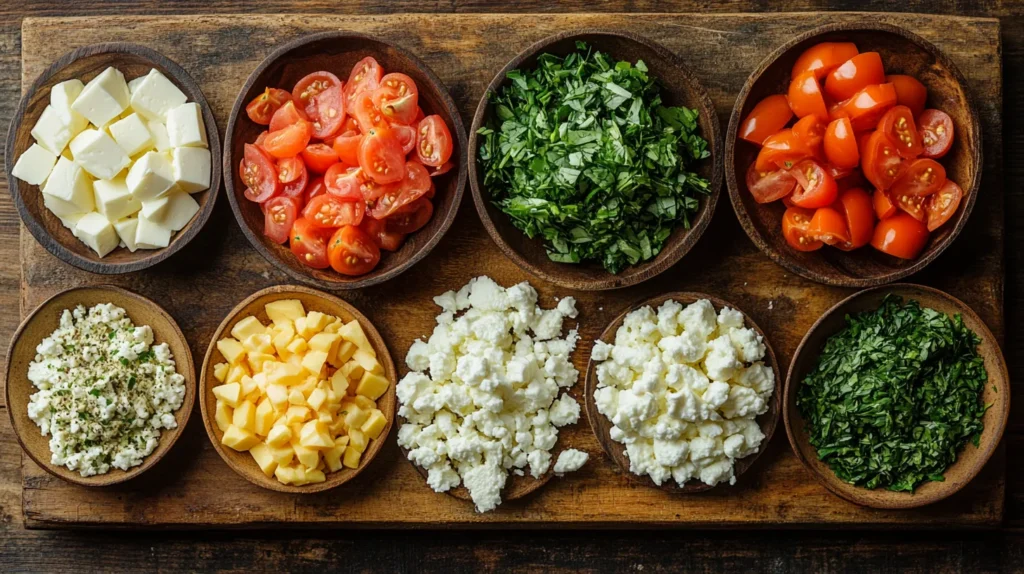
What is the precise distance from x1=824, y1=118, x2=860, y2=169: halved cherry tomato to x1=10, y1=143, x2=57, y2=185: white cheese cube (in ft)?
9.23

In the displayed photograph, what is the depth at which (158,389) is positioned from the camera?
307 centimetres

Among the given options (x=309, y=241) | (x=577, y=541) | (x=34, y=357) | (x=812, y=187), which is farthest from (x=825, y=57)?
(x=34, y=357)

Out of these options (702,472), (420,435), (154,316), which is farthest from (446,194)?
(702,472)

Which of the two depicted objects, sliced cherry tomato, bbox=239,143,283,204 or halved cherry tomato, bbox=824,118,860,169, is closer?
halved cherry tomato, bbox=824,118,860,169

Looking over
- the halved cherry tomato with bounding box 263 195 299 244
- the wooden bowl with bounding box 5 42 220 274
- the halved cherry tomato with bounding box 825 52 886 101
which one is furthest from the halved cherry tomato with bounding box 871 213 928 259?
the wooden bowl with bounding box 5 42 220 274

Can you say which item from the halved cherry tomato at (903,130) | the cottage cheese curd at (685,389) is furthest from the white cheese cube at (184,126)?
the halved cherry tomato at (903,130)

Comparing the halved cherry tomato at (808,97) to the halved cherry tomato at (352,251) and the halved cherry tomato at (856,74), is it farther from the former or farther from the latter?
the halved cherry tomato at (352,251)

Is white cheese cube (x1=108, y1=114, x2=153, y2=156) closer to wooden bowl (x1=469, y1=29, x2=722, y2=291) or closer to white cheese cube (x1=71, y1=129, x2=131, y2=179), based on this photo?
white cheese cube (x1=71, y1=129, x2=131, y2=179)

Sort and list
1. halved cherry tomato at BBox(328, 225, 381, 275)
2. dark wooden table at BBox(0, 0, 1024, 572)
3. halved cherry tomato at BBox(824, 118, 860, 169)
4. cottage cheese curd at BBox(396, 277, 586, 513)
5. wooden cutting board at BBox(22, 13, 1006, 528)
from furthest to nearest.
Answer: dark wooden table at BBox(0, 0, 1024, 572), wooden cutting board at BBox(22, 13, 1006, 528), cottage cheese curd at BBox(396, 277, 586, 513), halved cherry tomato at BBox(328, 225, 381, 275), halved cherry tomato at BBox(824, 118, 860, 169)

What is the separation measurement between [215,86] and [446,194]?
39.8 inches

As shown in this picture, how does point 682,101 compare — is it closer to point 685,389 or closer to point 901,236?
point 901,236

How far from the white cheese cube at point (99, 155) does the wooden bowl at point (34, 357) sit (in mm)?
450

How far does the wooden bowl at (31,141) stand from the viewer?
3.02 meters

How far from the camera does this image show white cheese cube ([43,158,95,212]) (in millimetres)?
2961
